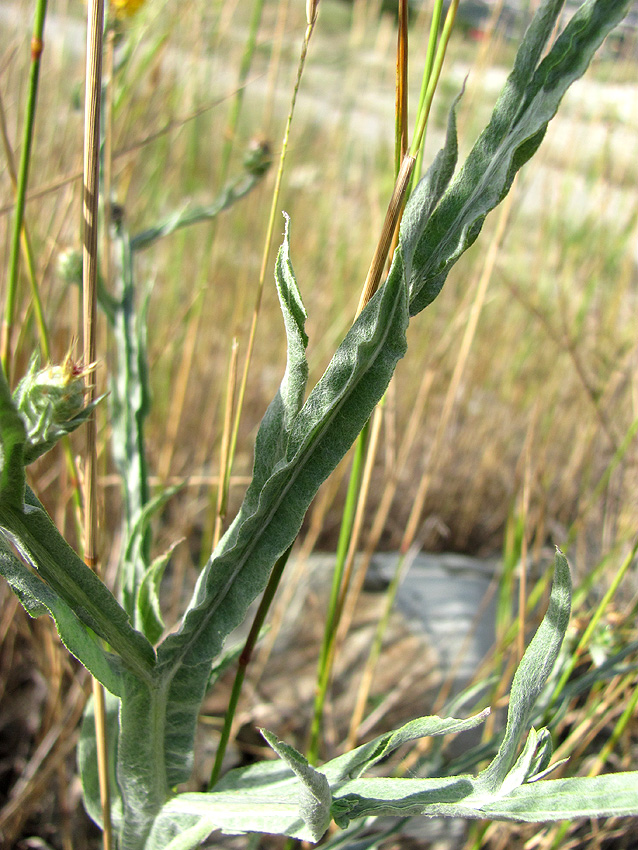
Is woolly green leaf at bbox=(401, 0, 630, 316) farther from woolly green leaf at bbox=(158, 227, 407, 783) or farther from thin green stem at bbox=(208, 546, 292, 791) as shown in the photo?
thin green stem at bbox=(208, 546, 292, 791)

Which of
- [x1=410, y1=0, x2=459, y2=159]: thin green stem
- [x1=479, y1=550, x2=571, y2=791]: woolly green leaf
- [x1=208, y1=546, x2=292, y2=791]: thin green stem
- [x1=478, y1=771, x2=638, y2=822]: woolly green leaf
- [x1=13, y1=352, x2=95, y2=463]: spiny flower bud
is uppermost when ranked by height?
[x1=410, y1=0, x2=459, y2=159]: thin green stem

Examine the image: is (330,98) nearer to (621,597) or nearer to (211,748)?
(621,597)

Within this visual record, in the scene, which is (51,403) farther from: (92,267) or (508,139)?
(508,139)

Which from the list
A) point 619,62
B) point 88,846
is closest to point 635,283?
point 619,62

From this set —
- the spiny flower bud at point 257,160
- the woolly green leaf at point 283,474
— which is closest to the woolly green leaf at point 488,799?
the woolly green leaf at point 283,474

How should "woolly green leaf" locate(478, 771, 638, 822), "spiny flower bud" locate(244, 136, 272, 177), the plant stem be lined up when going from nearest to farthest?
"woolly green leaf" locate(478, 771, 638, 822) → the plant stem → "spiny flower bud" locate(244, 136, 272, 177)

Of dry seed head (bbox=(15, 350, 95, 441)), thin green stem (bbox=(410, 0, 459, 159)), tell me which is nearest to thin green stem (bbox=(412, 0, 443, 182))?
thin green stem (bbox=(410, 0, 459, 159))
